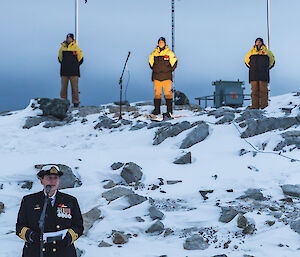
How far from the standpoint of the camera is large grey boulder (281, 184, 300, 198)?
5852mm

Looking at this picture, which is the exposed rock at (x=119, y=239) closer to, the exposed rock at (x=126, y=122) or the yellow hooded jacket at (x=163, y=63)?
the exposed rock at (x=126, y=122)

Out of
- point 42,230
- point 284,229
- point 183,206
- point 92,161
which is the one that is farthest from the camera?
point 92,161

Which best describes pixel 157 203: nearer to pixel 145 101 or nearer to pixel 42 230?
pixel 42 230

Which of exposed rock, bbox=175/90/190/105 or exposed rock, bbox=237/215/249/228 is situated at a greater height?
exposed rock, bbox=175/90/190/105

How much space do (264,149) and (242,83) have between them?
12.5m

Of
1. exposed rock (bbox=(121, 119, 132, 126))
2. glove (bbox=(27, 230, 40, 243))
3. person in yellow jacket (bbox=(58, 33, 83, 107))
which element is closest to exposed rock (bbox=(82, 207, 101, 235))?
glove (bbox=(27, 230, 40, 243))

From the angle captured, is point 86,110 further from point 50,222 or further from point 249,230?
point 50,222

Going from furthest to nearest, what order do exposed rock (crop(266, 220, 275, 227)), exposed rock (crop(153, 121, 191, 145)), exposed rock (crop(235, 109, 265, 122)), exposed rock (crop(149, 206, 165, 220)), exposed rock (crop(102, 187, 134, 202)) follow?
1. exposed rock (crop(235, 109, 265, 122))
2. exposed rock (crop(153, 121, 191, 145))
3. exposed rock (crop(102, 187, 134, 202))
4. exposed rock (crop(149, 206, 165, 220))
5. exposed rock (crop(266, 220, 275, 227))

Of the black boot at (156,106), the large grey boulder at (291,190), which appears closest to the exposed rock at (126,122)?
the black boot at (156,106)

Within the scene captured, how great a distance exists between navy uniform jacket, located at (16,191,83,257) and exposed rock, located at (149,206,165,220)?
2.39 m

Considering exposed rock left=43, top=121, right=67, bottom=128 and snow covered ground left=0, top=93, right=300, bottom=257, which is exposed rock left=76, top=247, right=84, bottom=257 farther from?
exposed rock left=43, top=121, right=67, bottom=128

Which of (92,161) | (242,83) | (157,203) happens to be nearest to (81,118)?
(92,161)

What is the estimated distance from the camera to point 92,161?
7953mm

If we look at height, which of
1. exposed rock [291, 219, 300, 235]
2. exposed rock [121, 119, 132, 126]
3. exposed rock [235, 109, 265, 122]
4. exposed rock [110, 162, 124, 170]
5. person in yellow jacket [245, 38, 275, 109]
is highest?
person in yellow jacket [245, 38, 275, 109]
